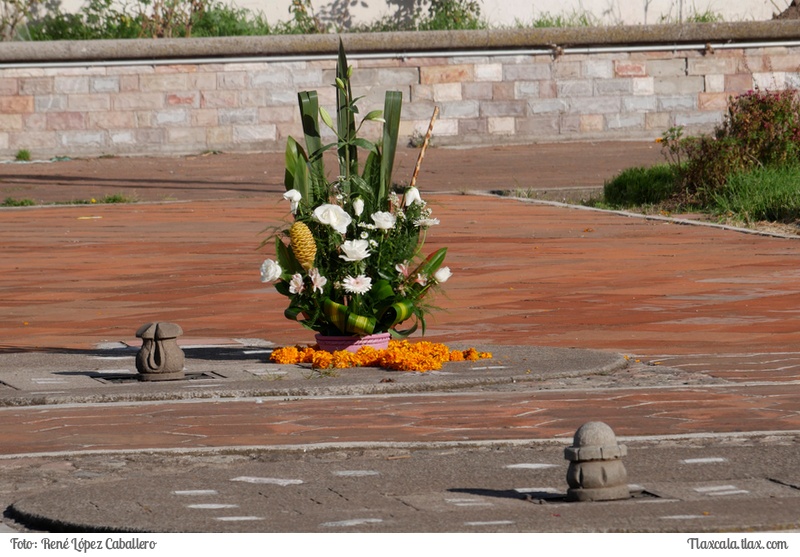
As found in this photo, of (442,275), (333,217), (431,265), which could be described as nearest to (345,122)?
(333,217)

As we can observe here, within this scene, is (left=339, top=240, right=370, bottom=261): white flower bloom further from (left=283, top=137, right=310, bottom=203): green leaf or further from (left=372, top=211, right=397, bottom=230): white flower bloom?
(left=283, top=137, right=310, bottom=203): green leaf

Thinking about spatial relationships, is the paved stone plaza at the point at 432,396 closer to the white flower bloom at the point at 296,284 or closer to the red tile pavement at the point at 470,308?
the red tile pavement at the point at 470,308

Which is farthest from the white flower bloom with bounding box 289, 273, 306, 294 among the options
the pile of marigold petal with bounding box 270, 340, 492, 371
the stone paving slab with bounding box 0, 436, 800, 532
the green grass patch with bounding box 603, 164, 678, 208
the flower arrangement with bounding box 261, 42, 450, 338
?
the green grass patch with bounding box 603, 164, 678, 208

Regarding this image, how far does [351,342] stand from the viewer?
355 inches

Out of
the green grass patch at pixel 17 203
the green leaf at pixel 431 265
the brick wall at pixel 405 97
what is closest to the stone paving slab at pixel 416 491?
the green leaf at pixel 431 265

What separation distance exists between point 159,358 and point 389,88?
17.0m

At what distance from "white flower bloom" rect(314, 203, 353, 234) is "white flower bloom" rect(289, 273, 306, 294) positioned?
334 mm

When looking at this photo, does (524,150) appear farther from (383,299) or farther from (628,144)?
(383,299)

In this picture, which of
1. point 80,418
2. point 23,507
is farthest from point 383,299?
point 23,507

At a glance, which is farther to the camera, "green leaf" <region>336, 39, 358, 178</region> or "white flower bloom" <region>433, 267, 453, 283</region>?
"green leaf" <region>336, 39, 358, 178</region>

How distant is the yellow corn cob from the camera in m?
8.76

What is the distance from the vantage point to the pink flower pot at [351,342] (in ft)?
29.6

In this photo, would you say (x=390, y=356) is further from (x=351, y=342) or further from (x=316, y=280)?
(x=316, y=280)

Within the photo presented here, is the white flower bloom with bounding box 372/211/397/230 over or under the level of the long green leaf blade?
under
